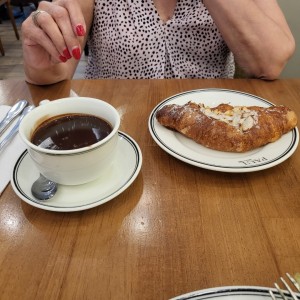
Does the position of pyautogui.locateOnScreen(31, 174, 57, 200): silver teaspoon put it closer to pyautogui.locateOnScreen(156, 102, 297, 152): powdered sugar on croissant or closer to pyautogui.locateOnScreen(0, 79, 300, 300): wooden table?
pyautogui.locateOnScreen(0, 79, 300, 300): wooden table

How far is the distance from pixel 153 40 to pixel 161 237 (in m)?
0.76

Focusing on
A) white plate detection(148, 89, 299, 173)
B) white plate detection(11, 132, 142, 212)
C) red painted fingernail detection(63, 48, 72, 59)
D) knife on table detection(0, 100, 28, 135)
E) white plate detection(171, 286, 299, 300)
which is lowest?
knife on table detection(0, 100, 28, 135)

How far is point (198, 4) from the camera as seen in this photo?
1056 mm

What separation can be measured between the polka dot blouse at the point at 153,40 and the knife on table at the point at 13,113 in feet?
1.30

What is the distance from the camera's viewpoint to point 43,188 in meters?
Answer: 0.54

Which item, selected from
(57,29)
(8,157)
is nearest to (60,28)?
(57,29)

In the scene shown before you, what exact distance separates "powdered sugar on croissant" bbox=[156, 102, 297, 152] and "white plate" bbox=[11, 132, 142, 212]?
0.12 meters

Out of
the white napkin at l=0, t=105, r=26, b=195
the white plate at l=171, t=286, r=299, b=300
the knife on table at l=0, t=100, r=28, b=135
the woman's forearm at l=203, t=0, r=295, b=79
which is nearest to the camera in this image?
the white plate at l=171, t=286, r=299, b=300

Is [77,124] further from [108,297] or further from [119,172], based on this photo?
[108,297]

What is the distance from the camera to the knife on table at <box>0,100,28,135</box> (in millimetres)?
736

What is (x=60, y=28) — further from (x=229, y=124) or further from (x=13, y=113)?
(x=229, y=124)

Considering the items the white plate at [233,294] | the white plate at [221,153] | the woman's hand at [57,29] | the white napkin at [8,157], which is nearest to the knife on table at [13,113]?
the white napkin at [8,157]

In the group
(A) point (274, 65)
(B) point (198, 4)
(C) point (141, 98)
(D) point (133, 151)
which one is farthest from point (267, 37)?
(D) point (133, 151)

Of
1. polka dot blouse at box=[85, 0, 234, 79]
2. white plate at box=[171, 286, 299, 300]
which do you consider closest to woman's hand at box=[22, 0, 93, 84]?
polka dot blouse at box=[85, 0, 234, 79]
